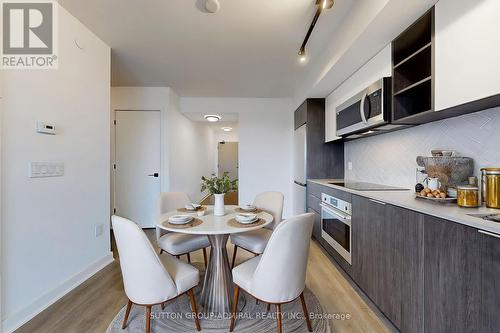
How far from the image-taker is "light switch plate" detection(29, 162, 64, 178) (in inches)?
70.0

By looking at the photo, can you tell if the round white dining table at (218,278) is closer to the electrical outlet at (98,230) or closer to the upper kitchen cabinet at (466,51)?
the electrical outlet at (98,230)

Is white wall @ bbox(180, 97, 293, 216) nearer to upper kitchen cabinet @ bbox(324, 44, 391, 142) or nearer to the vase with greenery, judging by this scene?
upper kitchen cabinet @ bbox(324, 44, 391, 142)

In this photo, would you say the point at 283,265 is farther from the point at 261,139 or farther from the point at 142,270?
the point at 261,139

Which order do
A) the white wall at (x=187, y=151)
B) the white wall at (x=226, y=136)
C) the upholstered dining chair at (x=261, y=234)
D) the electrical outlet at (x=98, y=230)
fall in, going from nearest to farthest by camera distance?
the upholstered dining chair at (x=261, y=234), the electrical outlet at (x=98, y=230), the white wall at (x=187, y=151), the white wall at (x=226, y=136)

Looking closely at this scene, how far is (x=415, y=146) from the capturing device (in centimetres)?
208

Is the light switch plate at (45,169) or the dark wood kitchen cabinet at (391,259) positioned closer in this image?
the dark wood kitchen cabinet at (391,259)

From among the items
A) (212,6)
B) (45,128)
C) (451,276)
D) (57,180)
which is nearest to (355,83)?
(212,6)

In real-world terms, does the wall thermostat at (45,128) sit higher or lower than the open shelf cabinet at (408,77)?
lower

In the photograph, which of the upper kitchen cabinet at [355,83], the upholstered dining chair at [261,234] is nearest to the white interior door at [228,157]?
the upper kitchen cabinet at [355,83]

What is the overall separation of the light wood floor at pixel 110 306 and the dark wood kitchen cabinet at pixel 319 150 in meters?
1.51

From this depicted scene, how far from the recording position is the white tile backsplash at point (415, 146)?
4.76ft

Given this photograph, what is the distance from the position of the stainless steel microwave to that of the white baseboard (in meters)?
3.09

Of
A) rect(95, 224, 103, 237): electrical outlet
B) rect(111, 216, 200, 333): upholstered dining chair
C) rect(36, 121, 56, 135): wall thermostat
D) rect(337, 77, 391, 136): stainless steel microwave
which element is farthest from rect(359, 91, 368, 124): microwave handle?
rect(95, 224, 103, 237): electrical outlet

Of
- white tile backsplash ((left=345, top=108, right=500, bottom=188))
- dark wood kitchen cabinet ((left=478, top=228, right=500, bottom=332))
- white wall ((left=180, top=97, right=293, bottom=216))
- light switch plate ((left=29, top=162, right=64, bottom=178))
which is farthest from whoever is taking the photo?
white wall ((left=180, top=97, right=293, bottom=216))
